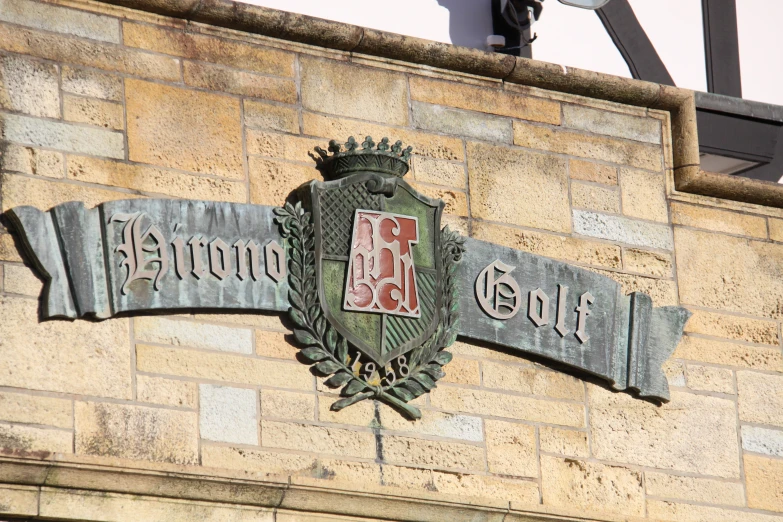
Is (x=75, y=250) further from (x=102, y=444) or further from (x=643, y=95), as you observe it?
(x=643, y=95)

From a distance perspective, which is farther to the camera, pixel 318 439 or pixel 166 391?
pixel 318 439

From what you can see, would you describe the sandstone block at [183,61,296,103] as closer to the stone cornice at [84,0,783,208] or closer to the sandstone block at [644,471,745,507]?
the stone cornice at [84,0,783,208]

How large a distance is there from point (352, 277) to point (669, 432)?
4.73ft

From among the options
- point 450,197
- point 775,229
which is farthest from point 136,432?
point 775,229

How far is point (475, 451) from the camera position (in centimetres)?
662

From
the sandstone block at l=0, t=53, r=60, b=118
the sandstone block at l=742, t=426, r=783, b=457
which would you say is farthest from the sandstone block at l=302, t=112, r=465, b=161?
the sandstone block at l=742, t=426, r=783, b=457

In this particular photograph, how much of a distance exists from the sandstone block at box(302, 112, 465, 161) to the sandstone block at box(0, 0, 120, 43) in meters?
0.78

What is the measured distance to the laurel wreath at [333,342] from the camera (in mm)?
6414

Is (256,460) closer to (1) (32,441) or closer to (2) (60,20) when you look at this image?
(1) (32,441)

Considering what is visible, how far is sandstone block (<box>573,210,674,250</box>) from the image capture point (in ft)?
23.5

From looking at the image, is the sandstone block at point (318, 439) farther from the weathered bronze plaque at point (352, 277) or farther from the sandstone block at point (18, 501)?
the sandstone block at point (18, 501)

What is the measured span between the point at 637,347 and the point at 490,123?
1.03 metres

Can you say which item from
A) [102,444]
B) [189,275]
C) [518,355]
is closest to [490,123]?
[518,355]

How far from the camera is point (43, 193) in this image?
6129mm
